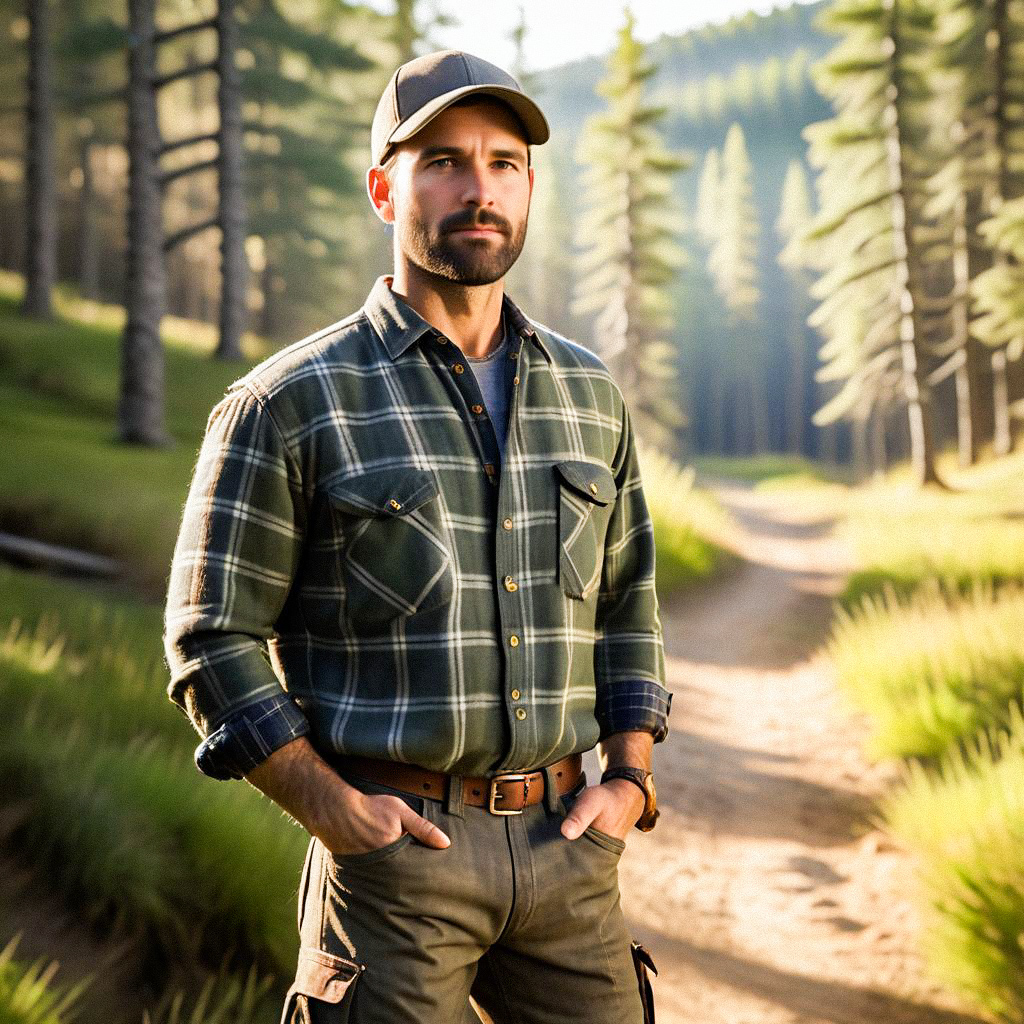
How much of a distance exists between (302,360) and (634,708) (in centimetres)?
114

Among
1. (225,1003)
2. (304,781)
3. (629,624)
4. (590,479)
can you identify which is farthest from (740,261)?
(304,781)

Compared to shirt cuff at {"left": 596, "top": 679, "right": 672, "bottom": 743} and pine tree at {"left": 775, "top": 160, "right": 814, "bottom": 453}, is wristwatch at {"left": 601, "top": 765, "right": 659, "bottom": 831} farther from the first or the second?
pine tree at {"left": 775, "top": 160, "right": 814, "bottom": 453}

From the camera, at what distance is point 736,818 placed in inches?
274

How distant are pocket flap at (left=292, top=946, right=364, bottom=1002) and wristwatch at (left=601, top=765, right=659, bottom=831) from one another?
0.70 meters

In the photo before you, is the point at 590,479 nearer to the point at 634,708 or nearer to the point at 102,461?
the point at 634,708

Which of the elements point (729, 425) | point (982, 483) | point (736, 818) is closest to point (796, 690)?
point (736, 818)

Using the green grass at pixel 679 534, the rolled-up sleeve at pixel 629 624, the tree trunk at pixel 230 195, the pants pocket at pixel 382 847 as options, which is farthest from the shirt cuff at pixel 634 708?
the tree trunk at pixel 230 195

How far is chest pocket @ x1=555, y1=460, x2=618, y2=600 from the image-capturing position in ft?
7.92

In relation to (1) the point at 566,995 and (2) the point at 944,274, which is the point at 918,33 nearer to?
(2) the point at 944,274

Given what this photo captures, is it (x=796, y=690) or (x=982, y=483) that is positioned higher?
(x=982, y=483)

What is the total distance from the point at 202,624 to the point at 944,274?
36.0m

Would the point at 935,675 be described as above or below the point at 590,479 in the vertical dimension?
below

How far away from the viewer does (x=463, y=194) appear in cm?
232

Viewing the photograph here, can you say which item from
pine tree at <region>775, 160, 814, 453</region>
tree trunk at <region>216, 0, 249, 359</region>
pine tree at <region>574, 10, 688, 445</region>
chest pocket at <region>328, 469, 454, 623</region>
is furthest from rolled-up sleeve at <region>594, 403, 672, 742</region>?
pine tree at <region>775, 160, 814, 453</region>
